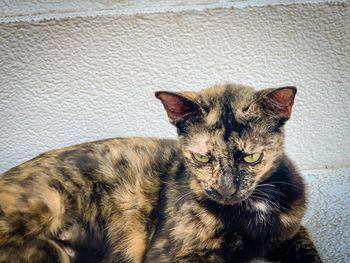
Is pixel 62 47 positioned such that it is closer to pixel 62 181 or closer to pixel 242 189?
pixel 62 181

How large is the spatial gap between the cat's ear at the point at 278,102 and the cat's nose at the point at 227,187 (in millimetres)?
257

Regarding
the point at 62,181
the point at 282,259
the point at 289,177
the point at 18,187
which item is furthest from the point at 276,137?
the point at 18,187

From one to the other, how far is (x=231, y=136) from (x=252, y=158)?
110 mm

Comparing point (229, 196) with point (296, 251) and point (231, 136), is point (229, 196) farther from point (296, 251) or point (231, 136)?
point (296, 251)

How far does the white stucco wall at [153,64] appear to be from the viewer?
151cm

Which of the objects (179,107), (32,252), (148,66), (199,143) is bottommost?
(32,252)

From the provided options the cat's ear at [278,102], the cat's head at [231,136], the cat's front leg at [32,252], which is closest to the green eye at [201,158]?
the cat's head at [231,136]

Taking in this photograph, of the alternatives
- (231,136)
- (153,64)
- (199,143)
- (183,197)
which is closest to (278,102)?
A: (231,136)

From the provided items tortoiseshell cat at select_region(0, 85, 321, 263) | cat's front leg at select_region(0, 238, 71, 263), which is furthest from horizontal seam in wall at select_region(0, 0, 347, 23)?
cat's front leg at select_region(0, 238, 71, 263)

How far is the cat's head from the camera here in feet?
3.27

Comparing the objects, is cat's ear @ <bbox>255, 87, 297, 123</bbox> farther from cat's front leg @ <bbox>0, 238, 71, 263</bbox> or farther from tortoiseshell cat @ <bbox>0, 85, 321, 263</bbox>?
cat's front leg @ <bbox>0, 238, 71, 263</bbox>

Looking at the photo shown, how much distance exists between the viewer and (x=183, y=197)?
119 cm

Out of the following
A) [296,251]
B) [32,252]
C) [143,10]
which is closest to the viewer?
[32,252]

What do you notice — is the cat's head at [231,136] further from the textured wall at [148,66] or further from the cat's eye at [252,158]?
the textured wall at [148,66]
